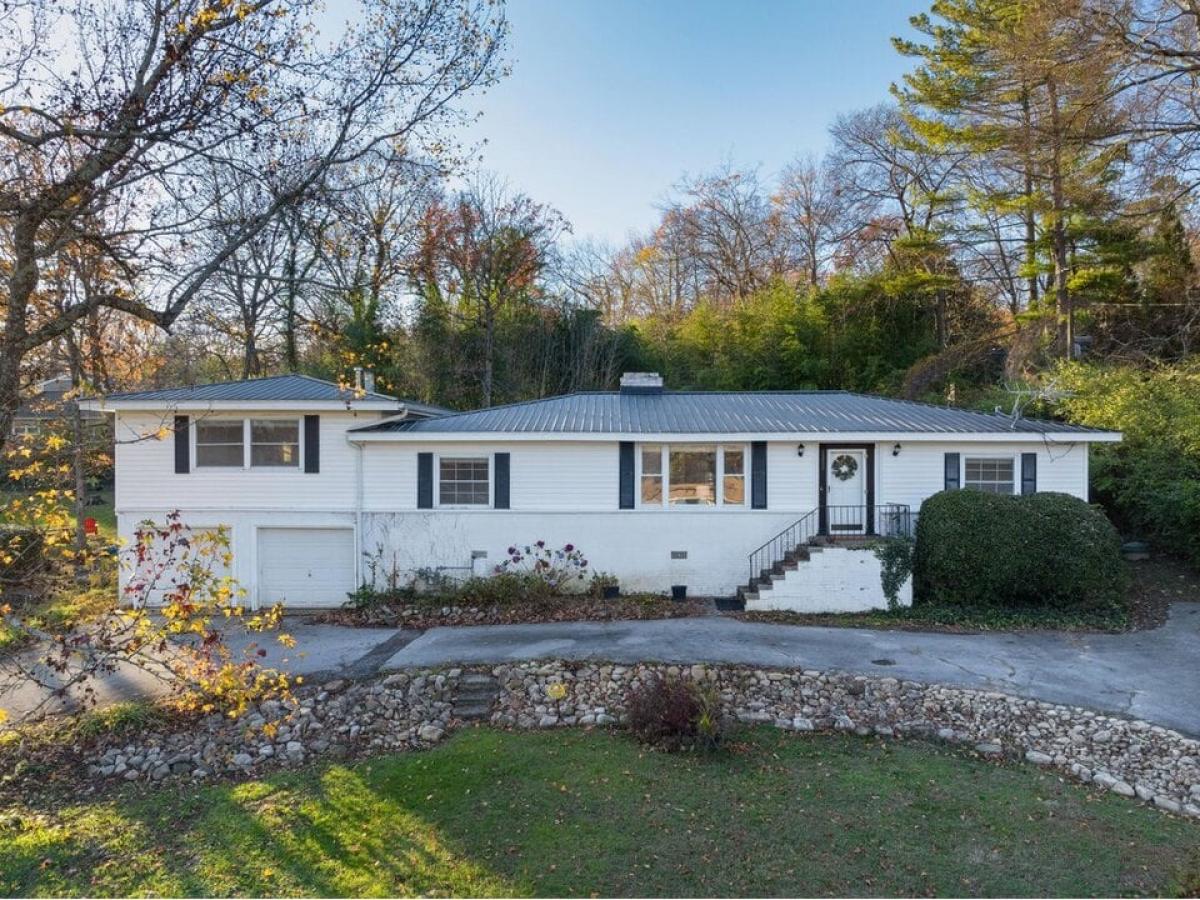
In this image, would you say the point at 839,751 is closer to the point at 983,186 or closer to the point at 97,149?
the point at 97,149

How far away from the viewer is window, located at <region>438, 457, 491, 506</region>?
12.4 meters

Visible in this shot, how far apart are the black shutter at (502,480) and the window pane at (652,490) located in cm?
256

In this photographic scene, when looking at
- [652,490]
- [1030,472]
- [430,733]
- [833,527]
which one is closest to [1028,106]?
[1030,472]

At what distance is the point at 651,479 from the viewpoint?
1243 cm

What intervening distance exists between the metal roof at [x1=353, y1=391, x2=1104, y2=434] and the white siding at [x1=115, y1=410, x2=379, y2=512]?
71 cm

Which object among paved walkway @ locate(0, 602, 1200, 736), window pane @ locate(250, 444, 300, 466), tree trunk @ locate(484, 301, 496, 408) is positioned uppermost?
tree trunk @ locate(484, 301, 496, 408)

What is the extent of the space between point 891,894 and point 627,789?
7.19 feet

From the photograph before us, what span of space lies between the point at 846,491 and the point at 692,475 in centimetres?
289

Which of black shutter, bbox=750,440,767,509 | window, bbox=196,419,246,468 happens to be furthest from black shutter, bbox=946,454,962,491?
window, bbox=196,419,246,468

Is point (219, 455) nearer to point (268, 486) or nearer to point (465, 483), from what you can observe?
point (268, 486)

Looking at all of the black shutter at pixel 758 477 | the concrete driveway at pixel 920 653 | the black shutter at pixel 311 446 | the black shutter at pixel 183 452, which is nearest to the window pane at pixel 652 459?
the black shutter at pixel 758 477

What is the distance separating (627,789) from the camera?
229 inches

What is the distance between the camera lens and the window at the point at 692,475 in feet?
40.6

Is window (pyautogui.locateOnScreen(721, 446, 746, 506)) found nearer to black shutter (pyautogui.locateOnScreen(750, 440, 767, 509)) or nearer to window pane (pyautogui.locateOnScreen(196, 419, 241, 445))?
black shutter (pyautogui.locateOnScreen(750, 440, 767, 509))
